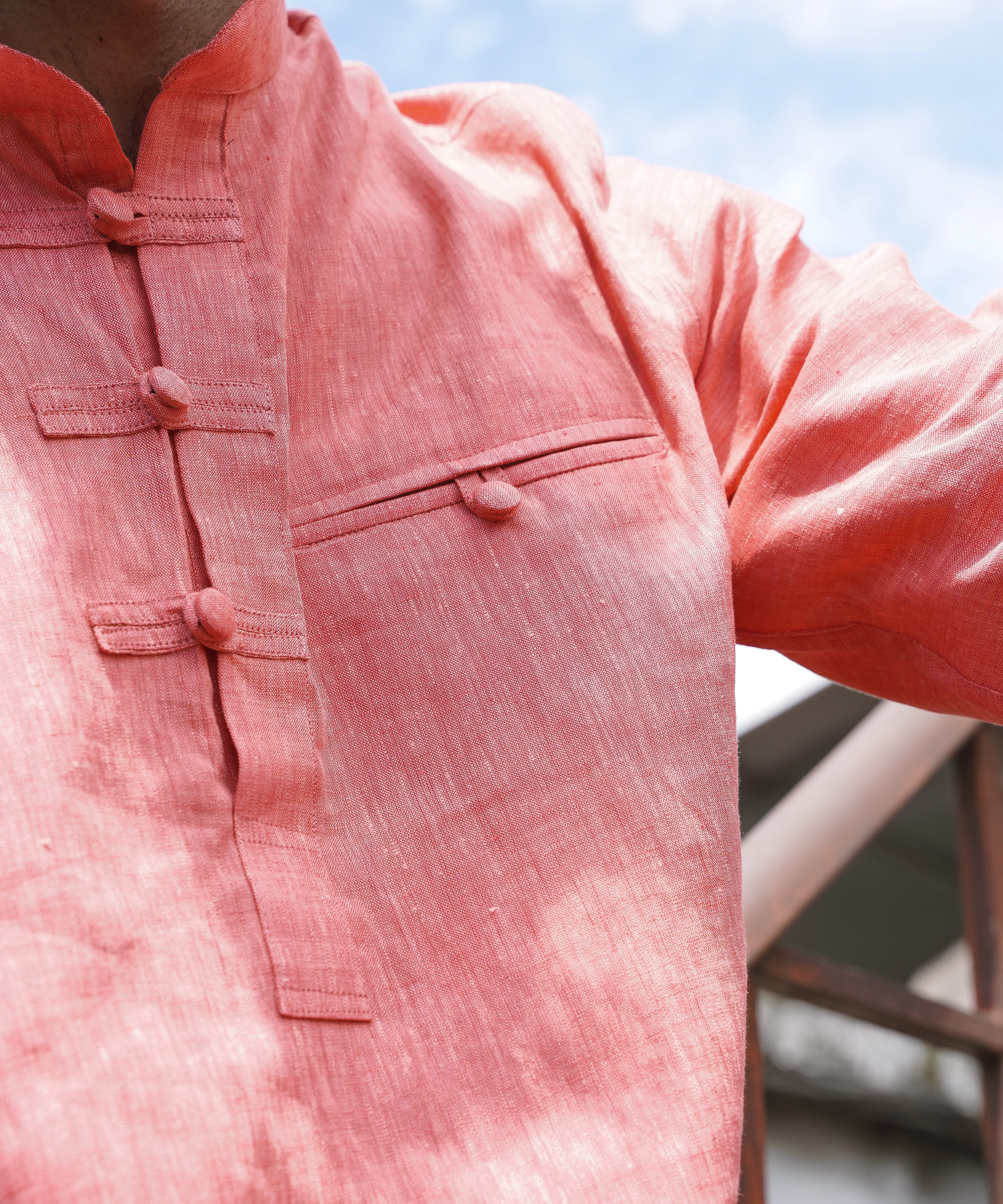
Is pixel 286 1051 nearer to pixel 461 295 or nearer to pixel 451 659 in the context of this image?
pixel 451 659

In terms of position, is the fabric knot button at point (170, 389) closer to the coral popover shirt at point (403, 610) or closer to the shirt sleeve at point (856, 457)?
the coral popover shirt at point (403, 610)

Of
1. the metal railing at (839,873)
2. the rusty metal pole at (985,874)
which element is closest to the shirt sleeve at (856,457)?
the metal railing at (839,873)

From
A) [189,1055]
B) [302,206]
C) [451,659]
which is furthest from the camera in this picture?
[302,206]

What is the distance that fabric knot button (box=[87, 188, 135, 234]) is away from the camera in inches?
27.0

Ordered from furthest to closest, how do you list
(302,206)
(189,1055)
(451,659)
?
(302,206) → (451,659) → (189,1055)

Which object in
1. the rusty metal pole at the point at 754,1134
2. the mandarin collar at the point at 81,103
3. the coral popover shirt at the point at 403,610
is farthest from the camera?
the rusty metal pole at the point at 754,1134

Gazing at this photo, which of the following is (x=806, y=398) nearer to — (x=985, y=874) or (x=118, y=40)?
(x=118, y=40)

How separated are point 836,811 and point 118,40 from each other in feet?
3.86

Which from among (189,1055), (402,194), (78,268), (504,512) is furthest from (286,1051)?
(402,194)

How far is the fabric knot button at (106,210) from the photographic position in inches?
27.0

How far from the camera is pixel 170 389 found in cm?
65

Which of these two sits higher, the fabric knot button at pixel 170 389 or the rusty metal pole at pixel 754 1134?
the fabric knot button at pixel 170 389

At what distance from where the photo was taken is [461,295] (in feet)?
2.55

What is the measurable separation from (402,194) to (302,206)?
0.08m
